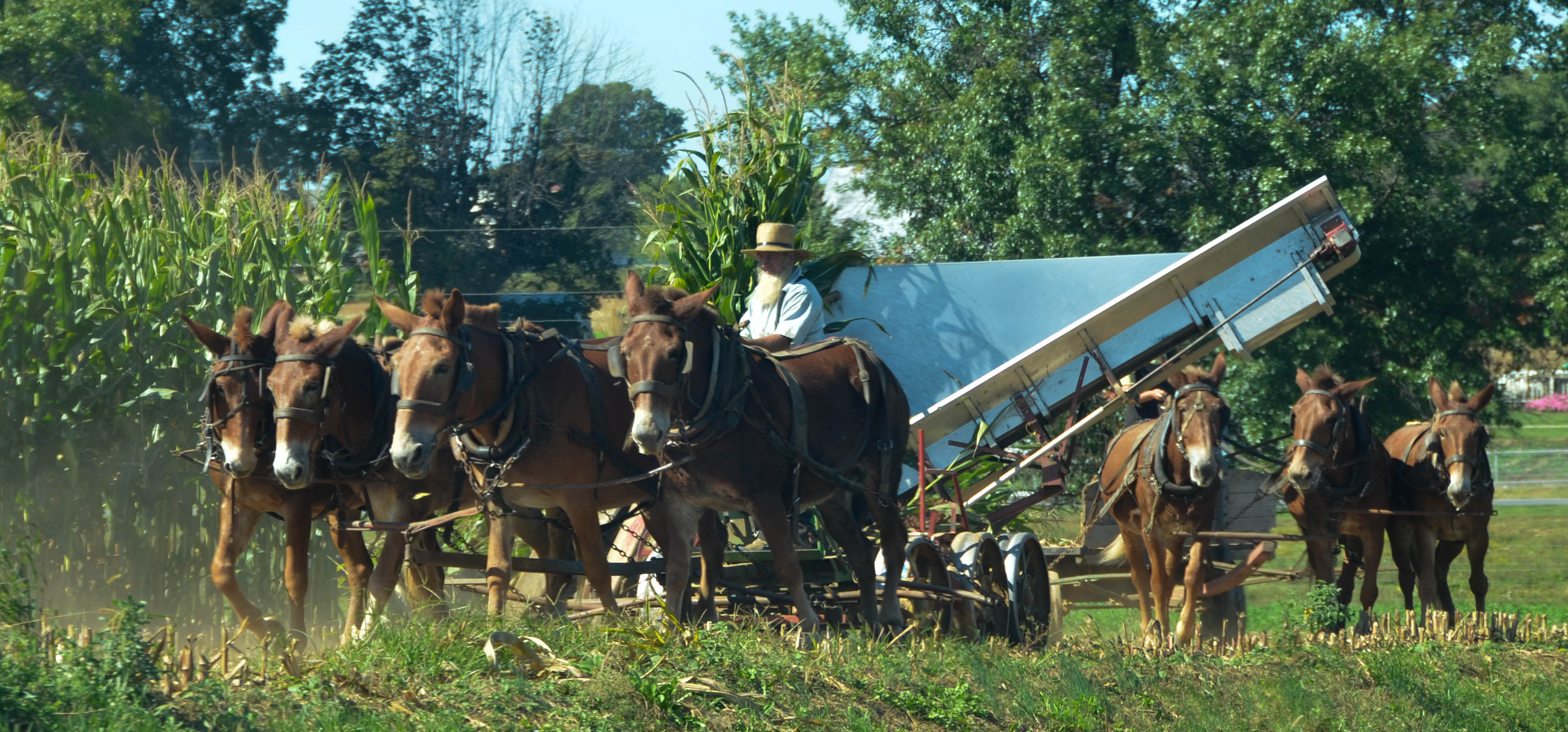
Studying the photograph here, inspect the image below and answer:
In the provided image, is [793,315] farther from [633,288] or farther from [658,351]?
[658,351]

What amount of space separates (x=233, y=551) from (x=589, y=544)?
1.78 meters

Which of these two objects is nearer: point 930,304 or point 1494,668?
point 1494,668

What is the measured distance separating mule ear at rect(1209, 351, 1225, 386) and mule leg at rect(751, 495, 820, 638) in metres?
3.31

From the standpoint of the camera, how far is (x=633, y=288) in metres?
6.93

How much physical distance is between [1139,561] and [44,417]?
273 inches

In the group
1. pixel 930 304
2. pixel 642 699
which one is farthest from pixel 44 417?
pixel 930 304

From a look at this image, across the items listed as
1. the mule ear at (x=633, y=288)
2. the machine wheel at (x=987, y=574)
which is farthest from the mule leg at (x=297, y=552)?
the machine wheel at (x=987, y=574)

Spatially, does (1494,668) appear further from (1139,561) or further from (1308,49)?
(1308,49)

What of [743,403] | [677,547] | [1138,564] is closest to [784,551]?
[677,547]

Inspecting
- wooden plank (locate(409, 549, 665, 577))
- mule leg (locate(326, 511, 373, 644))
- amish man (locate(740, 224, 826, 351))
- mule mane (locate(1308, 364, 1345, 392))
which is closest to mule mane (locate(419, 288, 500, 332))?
wooden plank (locate(409, 549, 665, 577))

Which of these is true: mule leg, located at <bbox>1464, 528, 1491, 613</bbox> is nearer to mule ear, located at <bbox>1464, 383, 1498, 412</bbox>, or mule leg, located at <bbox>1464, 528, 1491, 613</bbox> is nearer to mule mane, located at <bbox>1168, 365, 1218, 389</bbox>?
mule ear, located at <bbox>1464, 383, 1498, 412</bbox>

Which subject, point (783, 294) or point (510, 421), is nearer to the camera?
point (510, 421)

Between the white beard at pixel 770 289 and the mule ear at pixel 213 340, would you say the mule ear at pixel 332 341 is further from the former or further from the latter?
the white beard at pixel 770 289

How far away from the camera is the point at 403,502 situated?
7.45m
